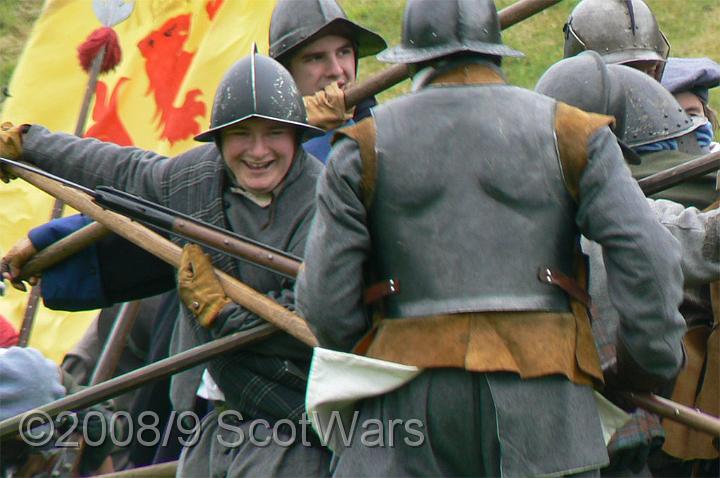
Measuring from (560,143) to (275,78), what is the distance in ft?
5.14

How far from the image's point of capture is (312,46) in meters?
7.39

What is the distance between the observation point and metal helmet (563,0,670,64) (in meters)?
7.64

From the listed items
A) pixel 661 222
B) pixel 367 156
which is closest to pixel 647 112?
pixel 661 222

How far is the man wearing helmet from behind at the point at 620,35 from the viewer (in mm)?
7629

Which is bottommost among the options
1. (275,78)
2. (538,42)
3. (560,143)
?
(538,42)

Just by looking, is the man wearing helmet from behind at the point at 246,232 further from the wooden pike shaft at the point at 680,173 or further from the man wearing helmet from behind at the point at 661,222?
the wooden pike shaft at the point at 680,173

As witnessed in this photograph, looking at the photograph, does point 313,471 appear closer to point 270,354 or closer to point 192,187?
point 270,354

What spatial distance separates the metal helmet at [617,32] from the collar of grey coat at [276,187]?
2.05 m

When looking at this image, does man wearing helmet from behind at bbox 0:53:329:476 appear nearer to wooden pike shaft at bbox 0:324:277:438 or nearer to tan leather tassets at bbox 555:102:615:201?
wooden pike shaft at bbox 0:324:277:438

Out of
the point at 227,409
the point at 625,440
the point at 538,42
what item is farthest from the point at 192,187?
the point at 538,42

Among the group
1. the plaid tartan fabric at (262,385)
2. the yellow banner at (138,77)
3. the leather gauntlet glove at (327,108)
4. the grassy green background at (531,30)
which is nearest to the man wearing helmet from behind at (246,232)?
the plaid tartan fabric at (262,385)

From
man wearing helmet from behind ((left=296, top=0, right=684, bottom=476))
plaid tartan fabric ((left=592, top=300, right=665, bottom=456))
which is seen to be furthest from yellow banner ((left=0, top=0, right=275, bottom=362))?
man wearing helmet from behind ((left=296, top=0, right=684, bottom=476))

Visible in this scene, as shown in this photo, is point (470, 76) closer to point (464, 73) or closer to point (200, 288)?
point (464, 73)

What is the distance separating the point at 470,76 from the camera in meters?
5.00
